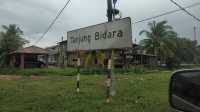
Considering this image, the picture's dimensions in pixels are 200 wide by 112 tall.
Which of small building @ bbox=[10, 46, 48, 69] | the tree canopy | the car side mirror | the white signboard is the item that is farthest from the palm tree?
the car side mirror

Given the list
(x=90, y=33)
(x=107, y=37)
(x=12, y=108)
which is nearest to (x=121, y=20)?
(x=107, y=37)

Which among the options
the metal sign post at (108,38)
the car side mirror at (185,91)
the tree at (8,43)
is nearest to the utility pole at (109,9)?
the metal sign post at (108,38)

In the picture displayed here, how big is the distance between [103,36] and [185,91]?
26.2 ft

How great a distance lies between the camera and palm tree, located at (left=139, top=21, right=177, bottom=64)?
56.4 metres

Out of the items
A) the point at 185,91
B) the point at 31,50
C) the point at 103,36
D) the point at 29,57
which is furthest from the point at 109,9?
the point at 29,57

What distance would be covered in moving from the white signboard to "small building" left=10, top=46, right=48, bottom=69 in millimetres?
30541

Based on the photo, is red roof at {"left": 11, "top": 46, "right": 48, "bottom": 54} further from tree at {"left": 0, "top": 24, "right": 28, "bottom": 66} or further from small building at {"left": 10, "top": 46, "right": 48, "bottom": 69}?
tree at {"left": 0, "top": 24, "right": 28, "bottom": 66}

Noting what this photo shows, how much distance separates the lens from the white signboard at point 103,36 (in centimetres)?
957

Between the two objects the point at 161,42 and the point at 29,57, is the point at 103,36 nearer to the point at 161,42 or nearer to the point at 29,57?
the point at 29,57

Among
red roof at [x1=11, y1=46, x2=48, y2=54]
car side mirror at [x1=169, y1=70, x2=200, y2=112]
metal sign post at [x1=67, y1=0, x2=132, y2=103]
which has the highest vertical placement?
red roof at [x1=11, y1=46, x2=48, y2=54]

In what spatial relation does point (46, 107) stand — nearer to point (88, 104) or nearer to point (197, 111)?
point (88, 104)

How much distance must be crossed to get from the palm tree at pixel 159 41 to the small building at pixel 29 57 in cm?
2014

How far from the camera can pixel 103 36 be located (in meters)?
10.5

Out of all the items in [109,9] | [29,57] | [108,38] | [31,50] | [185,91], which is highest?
[31,50]
